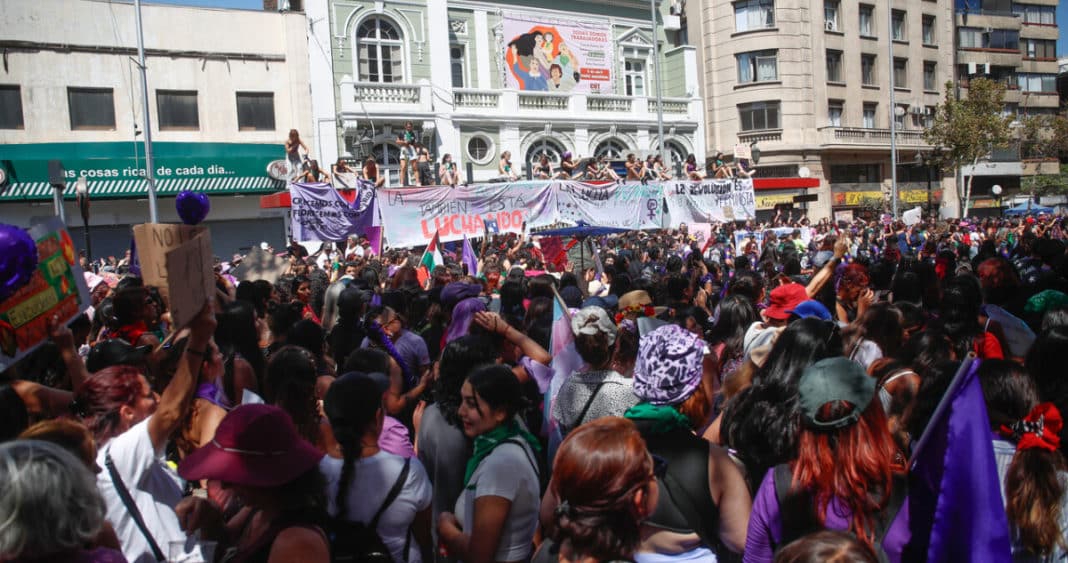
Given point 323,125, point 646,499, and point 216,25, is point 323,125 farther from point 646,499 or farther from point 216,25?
point 646,499

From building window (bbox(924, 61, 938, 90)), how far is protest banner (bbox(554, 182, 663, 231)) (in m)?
32.8

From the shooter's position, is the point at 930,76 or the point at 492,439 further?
the point at 930,76

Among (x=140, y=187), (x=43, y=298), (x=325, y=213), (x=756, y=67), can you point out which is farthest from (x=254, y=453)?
(x=756, y=67)

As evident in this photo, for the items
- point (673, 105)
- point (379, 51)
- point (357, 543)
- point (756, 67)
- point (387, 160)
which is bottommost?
point (357, 543)

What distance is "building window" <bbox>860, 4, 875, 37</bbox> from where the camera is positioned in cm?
3766

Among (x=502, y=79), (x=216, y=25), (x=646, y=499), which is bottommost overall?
(x=646, y=499)

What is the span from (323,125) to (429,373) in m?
20.1

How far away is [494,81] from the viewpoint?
87.9ft

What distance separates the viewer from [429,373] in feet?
16.8

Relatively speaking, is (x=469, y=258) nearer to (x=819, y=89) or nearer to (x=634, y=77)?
(x=634, y=77)

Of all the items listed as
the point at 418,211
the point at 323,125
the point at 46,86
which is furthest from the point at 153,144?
the point at 418,211

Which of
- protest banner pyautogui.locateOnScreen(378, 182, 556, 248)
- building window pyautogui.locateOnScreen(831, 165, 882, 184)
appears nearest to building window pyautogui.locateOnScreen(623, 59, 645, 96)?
building window pyautogui.locateOnScreen(831, 165, 882, 184)

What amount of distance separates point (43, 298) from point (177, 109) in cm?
2277

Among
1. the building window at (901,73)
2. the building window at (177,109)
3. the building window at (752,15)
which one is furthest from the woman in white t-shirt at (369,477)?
the building window at (901,73)
